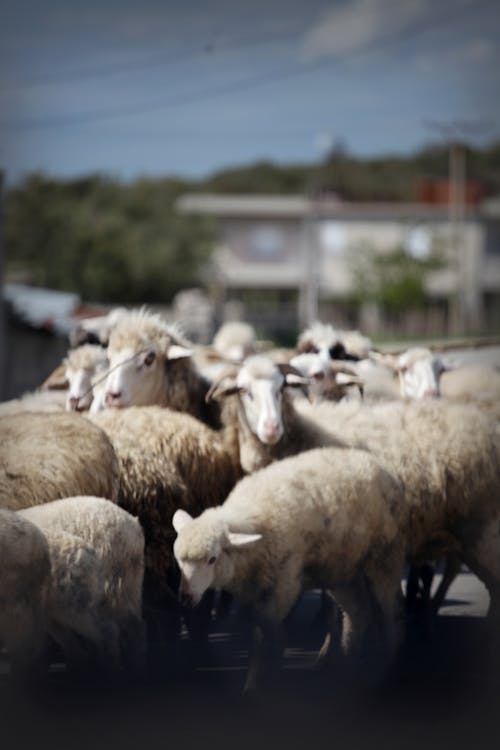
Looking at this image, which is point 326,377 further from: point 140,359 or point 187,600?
point 187,600

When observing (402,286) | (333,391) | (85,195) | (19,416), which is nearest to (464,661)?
(19,416)

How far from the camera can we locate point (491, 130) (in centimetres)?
488

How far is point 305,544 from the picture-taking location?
20.8ft

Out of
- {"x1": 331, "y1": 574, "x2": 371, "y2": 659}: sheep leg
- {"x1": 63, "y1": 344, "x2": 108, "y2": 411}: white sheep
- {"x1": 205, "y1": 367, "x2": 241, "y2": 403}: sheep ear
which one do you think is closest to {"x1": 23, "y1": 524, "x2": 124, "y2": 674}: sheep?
{"x1": 331, "y1": 574, "x2": 371, "y2": 659}: sheep leg

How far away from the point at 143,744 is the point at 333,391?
17.7 feet

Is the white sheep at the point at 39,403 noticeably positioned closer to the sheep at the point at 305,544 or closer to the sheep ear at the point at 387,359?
the sheep at the point at 305,544

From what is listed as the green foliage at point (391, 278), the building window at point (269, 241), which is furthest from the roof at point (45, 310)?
the building window at point (269, 241)

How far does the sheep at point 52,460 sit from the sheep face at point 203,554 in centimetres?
67

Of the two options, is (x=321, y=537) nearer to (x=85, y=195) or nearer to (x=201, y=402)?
(x=201, y=402)

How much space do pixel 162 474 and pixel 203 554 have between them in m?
1.54

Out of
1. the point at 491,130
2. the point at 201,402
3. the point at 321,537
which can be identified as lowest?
the point at 321,537

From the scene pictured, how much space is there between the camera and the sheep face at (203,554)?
566cm

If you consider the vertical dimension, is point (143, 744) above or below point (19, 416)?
below

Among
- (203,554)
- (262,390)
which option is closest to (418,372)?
(262,390)
